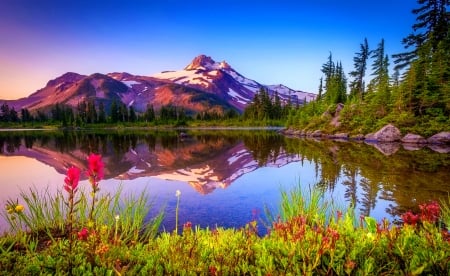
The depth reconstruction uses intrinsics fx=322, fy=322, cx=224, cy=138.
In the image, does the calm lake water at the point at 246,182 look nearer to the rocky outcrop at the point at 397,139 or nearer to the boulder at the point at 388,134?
the rocky outcrop at the point at 397,139

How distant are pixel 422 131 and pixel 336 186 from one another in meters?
34.0

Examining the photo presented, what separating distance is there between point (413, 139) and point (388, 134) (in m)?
3.29

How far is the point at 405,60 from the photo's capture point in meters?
57.3

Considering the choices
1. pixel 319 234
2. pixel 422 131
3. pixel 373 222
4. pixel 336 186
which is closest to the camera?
pixel 319 234

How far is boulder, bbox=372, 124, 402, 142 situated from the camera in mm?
43000

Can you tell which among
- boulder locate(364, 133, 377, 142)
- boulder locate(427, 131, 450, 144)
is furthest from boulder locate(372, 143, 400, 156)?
boulder locate(364, 133, 377, 142)

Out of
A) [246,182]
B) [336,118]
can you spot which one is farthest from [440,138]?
[246,182]

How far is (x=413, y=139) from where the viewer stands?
4084 cm

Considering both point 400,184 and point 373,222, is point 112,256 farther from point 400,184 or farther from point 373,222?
point 400,184

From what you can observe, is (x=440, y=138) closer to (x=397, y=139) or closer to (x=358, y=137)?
(x=397, y=139)

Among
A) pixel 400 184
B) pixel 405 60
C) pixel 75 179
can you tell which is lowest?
pixel 400 184

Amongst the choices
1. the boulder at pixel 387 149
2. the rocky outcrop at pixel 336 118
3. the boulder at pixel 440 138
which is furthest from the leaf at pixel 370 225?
the rocky outcrop at pixel 336 118

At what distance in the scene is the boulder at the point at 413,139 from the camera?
1575 inches

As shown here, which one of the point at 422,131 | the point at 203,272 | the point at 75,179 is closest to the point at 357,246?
the point at 203,272
